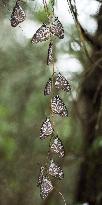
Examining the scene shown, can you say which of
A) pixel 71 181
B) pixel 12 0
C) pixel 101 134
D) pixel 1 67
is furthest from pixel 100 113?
pixel 71 181

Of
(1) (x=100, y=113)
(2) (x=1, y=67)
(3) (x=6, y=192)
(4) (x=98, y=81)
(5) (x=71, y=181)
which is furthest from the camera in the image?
(5) (x=71, y=181)

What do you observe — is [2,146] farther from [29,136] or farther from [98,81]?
[98,81]

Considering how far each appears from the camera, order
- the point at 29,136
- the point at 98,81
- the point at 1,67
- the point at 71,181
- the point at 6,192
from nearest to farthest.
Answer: the point at 98,81
the point at 1,67
the point at 6,192
the point at 29,136
the point at 71,181

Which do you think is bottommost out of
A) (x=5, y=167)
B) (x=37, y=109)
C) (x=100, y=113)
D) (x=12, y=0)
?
(x=12, y=0)

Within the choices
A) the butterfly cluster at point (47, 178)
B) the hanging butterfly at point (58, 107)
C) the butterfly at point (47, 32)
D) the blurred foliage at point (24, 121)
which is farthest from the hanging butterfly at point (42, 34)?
the blurred foliage at point (24, 121)

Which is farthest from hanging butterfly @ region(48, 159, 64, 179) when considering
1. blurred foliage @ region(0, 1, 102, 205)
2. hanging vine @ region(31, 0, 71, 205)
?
blurred foliage @ region(0, 1, 102, 205)

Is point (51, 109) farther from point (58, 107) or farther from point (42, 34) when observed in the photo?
point (42, 34)
